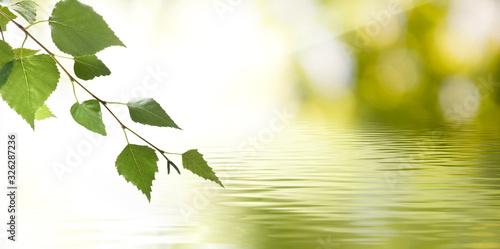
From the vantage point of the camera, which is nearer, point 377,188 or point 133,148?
point 133,148

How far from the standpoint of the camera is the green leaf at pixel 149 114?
30 centimetres

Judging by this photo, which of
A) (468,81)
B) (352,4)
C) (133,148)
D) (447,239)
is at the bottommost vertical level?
(447,239)

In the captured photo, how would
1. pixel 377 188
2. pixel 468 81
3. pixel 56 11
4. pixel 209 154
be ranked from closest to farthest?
pixel 56 11
pixel 377 188
pixel 209 154
pixel 468 81

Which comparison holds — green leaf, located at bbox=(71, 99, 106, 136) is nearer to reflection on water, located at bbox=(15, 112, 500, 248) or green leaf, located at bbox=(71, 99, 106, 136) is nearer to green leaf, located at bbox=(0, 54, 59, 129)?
green leaf, located at bbox=(0, 54, 59, 129)

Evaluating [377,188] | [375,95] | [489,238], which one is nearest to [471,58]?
[375,95]

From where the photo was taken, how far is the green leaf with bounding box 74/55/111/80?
32cm

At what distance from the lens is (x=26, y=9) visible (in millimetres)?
Result: 309

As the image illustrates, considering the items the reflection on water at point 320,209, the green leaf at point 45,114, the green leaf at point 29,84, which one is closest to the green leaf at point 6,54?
the green leaf at point 29,84

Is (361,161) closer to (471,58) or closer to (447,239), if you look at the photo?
(447,239)

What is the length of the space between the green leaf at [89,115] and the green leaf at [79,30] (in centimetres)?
4

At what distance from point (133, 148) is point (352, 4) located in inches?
630

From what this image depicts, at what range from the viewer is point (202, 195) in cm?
402

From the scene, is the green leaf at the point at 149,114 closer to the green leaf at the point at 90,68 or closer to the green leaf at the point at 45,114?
the green leaf at the point at 90,68

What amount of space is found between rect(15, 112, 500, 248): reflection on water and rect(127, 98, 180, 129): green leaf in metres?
2.53
